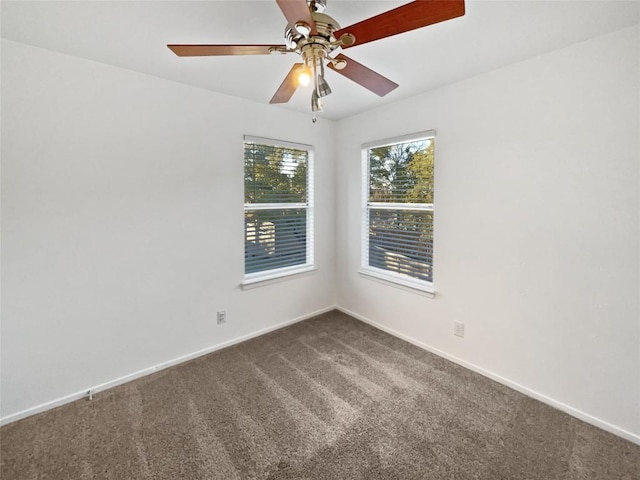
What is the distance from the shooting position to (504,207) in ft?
7.34

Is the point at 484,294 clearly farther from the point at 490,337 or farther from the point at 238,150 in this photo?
the point at 238,150

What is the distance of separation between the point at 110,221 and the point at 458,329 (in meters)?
2.88

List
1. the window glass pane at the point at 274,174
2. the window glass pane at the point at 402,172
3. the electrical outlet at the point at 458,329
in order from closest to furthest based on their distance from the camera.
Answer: the electrical outlet at the point at 458,329 → the window glass pane at the point at 402,172 → the window glass pane at the point at 274,174

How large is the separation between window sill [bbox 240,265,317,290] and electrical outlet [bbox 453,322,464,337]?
63.0 inches

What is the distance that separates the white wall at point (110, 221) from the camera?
191 cm

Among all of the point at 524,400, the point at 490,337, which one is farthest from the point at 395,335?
the point at 524,400

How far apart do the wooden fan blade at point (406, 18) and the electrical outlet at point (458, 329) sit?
7.28 feet

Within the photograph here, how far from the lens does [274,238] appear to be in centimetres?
323

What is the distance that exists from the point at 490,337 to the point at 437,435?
0.95 m

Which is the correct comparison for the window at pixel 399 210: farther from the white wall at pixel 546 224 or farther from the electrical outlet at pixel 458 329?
the electrical outlet at pixel 458 329

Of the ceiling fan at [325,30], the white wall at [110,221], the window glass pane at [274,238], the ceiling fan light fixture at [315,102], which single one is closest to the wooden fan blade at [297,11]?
the ceiling fan at [325,30]

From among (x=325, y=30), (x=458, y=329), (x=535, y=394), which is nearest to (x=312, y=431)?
(x=458, y=329)

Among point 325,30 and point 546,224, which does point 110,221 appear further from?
point 546,224

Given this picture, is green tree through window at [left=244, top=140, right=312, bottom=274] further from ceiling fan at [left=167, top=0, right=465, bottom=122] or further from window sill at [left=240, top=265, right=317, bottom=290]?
ceiling fan at [left=167, top=0, right=465, bottom=122]
